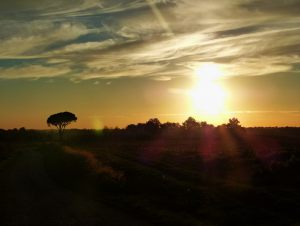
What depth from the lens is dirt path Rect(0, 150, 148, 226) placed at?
19.5 metres

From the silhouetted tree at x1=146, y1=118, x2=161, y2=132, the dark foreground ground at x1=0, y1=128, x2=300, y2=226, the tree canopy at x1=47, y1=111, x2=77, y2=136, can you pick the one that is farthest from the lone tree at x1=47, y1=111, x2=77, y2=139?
the dark foreground ground at x1=0, y1=128, x2=300, y2=226

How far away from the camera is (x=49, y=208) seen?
875 inches

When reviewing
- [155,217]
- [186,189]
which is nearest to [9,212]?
[155,217]

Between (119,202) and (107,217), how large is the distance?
12.4 ft

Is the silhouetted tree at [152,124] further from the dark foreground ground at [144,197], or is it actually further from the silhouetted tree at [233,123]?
the dark foreground ground at [144,197]

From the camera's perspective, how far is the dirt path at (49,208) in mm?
19484

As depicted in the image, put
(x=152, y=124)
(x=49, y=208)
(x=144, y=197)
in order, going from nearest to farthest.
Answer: (x=49, y=208)
(x=144, y=197)
(x=152, y=124)

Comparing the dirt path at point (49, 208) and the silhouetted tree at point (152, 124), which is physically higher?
the silhouetted tree at point (152, 124)

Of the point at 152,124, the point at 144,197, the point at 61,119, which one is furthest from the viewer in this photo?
the point at 152,124

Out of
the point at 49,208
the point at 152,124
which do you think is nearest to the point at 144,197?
the point at 49,208

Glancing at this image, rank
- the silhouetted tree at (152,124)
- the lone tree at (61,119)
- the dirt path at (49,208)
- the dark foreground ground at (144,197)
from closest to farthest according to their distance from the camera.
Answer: the dirt path at (49,208), the dark foreground ground at (144,197), the lone tree at (61,119), the silhouetted tree at (152,124)

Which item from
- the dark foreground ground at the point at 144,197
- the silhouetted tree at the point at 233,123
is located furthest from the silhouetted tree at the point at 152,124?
the dark foreground ground at the point at 144,197

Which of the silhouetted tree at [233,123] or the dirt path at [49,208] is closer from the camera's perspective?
the dirt path at [49,208]

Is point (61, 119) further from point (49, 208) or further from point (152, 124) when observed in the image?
point (49, 208)
